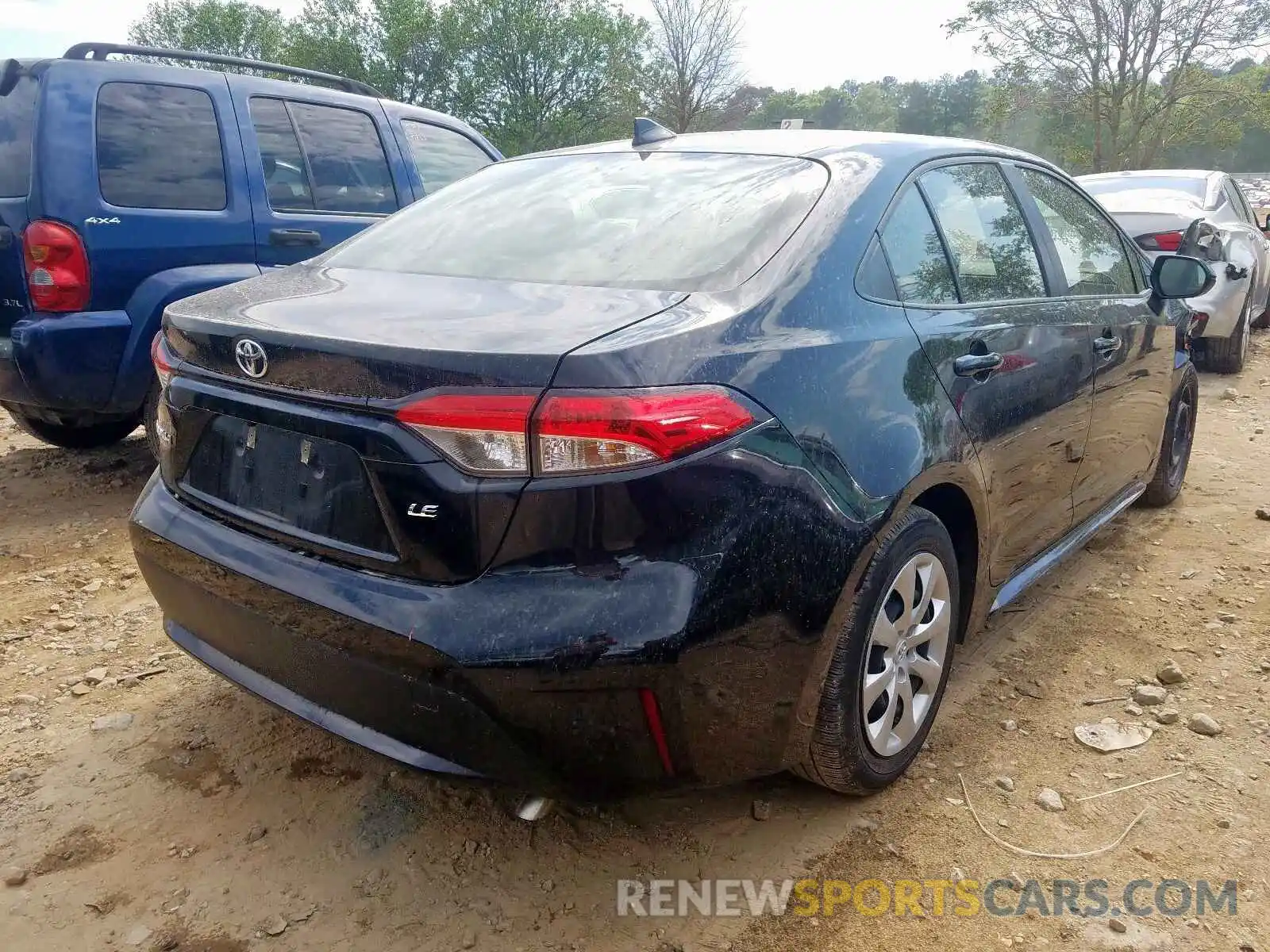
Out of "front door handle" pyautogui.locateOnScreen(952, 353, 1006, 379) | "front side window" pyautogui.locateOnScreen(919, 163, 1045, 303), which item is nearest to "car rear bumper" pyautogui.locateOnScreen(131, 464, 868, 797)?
"front door handle" pyautogui.locateOnScreen(952, 353, 1006, 379)

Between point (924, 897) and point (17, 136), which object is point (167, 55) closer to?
point (17, 136)

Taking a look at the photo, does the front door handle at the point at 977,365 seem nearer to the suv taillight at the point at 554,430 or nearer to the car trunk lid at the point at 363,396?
the car trunk lid at the point at 363,396

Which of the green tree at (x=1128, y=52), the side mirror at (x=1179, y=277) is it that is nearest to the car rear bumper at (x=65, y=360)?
the side mirror at (x=1179, y=277)

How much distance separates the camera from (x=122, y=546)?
3.92m

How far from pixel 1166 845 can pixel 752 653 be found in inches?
46.8

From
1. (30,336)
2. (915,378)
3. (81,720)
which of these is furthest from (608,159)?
(30,336)

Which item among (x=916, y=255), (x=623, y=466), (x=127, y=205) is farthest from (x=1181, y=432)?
(x=127, y=205)

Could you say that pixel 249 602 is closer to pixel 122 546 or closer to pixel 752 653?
pixel 752 653

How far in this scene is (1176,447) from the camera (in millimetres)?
4422

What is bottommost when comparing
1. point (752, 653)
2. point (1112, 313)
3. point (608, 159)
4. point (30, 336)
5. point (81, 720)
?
point (81, 720)

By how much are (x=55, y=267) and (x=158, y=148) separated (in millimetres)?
722

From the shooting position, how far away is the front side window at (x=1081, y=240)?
312cm

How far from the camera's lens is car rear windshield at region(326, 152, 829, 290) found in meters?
2.11

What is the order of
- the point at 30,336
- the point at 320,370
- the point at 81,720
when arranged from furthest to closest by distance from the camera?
1. the point at 30,336
2. the point at 81,720
3. the point at 320,370
